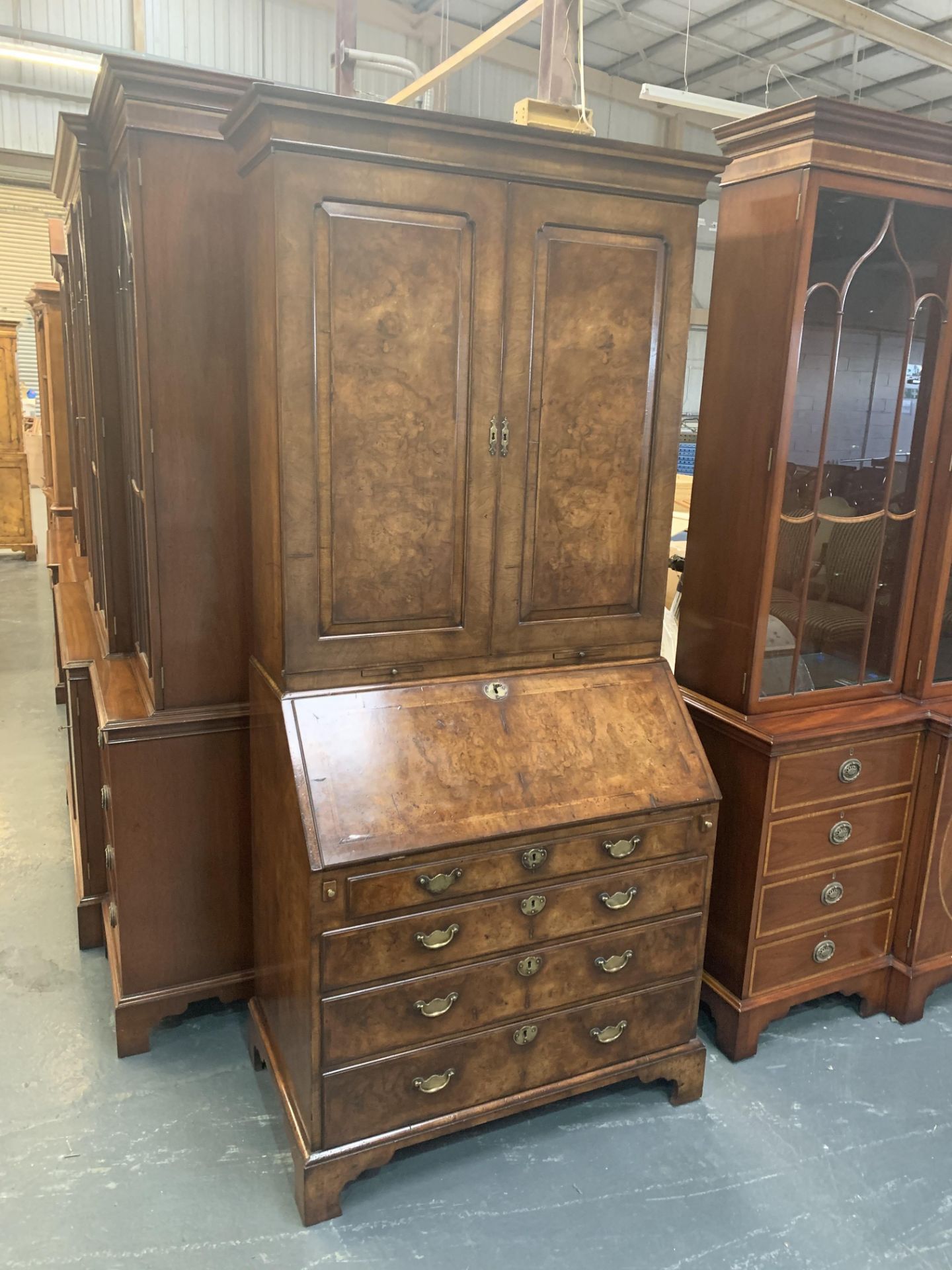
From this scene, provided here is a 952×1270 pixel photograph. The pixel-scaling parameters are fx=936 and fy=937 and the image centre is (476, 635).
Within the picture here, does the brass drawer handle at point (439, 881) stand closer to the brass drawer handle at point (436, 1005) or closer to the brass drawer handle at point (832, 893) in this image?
the brass drawer handle at point (436, 1005)

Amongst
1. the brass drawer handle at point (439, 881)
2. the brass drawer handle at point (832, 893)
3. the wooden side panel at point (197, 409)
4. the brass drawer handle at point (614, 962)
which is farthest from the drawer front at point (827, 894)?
the wooden side panel at point (197, 409)

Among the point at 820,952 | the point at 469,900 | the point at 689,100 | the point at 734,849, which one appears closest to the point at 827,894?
the point at 820,952

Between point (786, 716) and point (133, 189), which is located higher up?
point (133, 189)

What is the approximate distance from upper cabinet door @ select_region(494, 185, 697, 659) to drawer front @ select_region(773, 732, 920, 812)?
1.70ft

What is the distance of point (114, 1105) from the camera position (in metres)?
2.08

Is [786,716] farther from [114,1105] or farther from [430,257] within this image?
[114,1105]

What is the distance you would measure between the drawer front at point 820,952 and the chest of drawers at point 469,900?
0.29 meters

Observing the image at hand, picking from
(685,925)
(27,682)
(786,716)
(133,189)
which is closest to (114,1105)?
(685,925)

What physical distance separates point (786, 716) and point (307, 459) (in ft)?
4.34

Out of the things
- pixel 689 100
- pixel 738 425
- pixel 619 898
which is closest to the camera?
pixel 619 898

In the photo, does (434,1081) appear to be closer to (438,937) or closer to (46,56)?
(438,937)

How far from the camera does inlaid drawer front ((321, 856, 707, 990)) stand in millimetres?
1735

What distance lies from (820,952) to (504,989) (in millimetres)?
966

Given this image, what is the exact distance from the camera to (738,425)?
7.30 ft
